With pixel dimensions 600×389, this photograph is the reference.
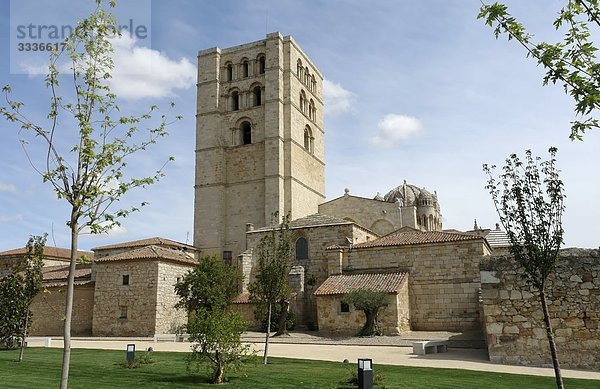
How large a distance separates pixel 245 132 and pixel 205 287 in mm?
20751

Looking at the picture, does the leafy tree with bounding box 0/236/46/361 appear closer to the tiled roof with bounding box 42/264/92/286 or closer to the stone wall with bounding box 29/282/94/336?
the stone wall with bounding box 29/282/94/336

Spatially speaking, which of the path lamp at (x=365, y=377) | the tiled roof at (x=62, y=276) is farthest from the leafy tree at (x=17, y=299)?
the path lamp at (x=365, y=377)

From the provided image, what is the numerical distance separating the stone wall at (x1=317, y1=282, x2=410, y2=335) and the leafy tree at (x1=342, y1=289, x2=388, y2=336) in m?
0.43

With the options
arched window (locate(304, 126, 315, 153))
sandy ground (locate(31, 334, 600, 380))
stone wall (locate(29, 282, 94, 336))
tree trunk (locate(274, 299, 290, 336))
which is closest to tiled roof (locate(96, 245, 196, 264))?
stone wall (locate(29, 282, 94, 336))

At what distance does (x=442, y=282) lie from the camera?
2708 centimetres

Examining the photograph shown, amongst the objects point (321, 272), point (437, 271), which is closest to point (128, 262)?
point (321, 272)

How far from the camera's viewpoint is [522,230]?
963cm

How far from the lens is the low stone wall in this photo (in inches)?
546

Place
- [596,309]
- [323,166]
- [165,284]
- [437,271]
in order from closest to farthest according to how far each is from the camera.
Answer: [596,309]
[437,271]
[165,284]
[323,166]

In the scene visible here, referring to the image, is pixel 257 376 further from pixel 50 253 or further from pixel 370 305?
pixel 50 253

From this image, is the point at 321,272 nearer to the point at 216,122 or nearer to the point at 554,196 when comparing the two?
the point at 216,122

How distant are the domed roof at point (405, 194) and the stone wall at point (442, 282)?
25.2 meters

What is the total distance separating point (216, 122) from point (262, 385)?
36253 millimetres

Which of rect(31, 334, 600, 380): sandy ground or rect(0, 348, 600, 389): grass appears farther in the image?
rect(31, 334, 600, 380): sandy ground
